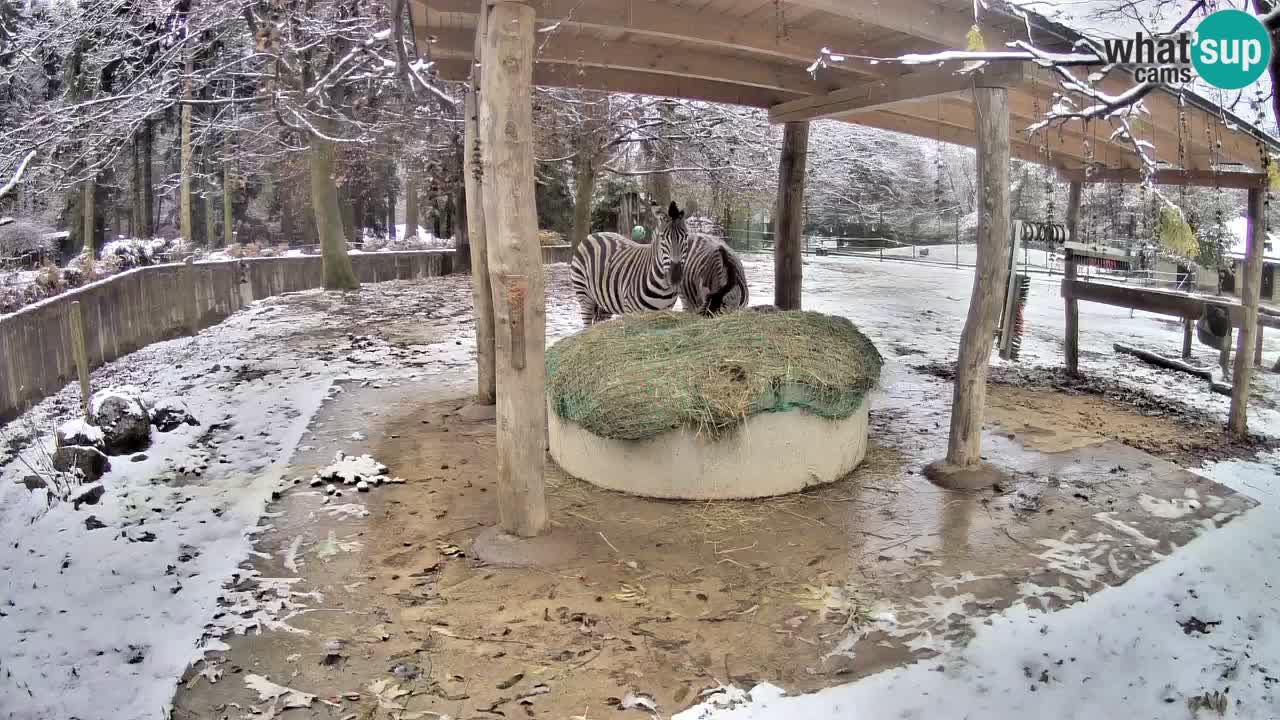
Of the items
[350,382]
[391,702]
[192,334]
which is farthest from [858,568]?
[192,334]

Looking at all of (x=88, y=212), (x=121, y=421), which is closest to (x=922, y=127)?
(x=121, y=421)

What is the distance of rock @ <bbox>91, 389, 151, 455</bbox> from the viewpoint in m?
5.85

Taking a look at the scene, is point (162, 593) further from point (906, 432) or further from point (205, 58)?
point (205, 58)

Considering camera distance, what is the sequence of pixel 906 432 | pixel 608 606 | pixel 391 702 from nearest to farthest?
pixel 391 702, pixel 608 606, pixel 906 432

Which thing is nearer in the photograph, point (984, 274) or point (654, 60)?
point (984, 274)

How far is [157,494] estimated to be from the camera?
5.27 meters

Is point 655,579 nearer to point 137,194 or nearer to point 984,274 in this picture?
point 984,274

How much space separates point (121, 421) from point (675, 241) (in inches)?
196

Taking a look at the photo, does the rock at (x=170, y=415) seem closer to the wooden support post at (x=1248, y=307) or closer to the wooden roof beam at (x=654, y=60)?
the wooden roof beam at (x=654, y=60)

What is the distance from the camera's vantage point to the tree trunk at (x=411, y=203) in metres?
20.5

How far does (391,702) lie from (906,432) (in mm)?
4929

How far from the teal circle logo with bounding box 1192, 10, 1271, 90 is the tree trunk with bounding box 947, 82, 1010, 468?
3149 mm

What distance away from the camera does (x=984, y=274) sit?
5.34 m

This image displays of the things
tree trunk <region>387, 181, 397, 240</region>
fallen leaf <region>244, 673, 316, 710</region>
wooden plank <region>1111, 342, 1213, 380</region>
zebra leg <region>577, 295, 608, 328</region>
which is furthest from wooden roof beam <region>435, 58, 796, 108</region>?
tree trunk <region>387, 181, 397, 240</region>
